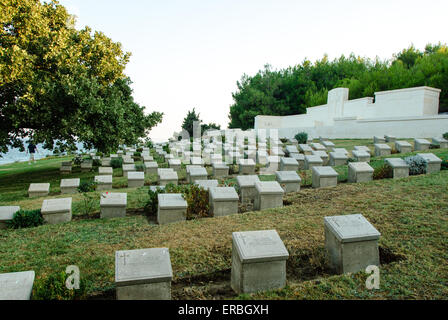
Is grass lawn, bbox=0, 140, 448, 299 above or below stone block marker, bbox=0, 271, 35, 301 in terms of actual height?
below

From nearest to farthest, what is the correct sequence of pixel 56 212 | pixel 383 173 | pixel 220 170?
pixel 56 212 < pixel 383 173 < pixel 220 170

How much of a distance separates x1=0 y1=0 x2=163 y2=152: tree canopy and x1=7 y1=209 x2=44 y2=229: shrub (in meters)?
4.14

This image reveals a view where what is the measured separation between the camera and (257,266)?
3467mm

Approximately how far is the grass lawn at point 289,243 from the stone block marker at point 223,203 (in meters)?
0.27

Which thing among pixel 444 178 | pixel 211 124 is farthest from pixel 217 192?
pixel 211 124

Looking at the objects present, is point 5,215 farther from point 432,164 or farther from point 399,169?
point 432,164

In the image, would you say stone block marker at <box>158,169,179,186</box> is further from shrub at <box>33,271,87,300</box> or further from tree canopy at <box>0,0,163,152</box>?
shrub at <box>33,271,87,300</box>

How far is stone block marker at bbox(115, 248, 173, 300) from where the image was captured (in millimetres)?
3127

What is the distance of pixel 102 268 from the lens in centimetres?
407

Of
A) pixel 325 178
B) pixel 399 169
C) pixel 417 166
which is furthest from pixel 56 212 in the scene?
pixel 417 166

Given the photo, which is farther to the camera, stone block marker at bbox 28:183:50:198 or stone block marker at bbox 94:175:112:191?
stone block marker at bbox 94:175:112:191

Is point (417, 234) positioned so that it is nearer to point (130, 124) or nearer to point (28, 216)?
point (28, 216)

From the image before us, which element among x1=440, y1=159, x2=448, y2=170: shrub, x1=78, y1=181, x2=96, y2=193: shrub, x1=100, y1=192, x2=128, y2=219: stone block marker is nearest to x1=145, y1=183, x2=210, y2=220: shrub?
x1=100, y1=192, x2=128, y2=219: stone block marker

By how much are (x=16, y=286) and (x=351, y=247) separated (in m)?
3.77
